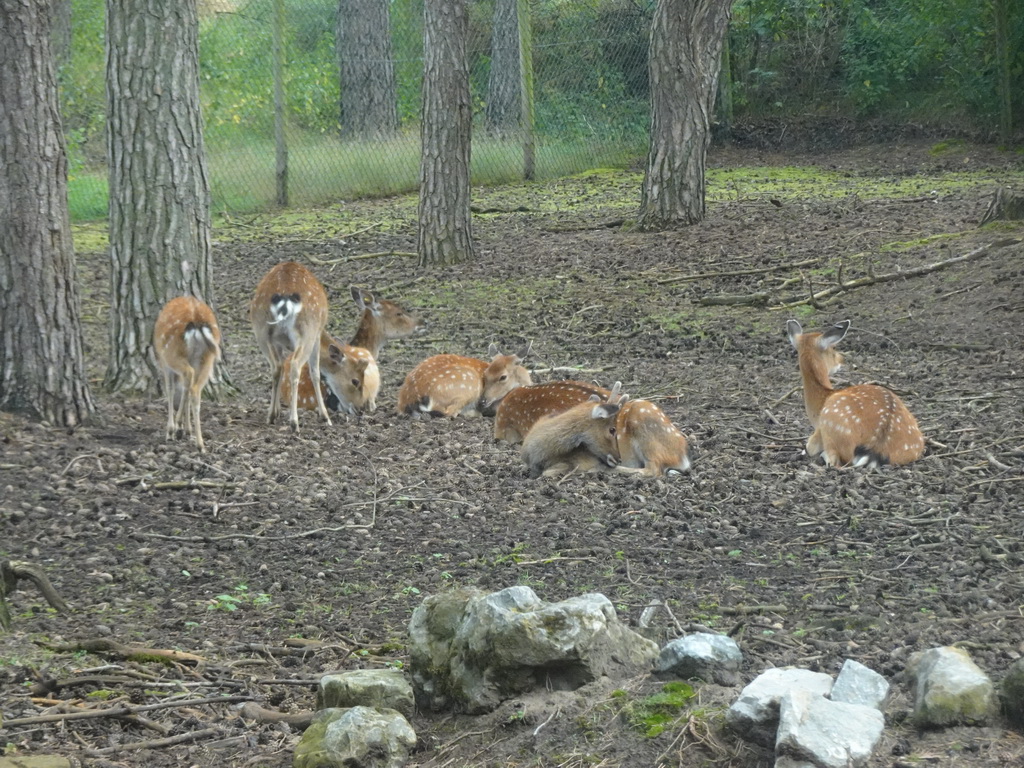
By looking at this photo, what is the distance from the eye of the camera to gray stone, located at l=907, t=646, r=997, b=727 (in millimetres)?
3406

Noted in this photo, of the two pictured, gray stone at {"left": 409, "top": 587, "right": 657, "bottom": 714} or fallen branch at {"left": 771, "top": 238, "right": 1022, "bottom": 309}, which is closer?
gray stone at {"left": 409, "top": 587, "right": 657, "bottom": 714}

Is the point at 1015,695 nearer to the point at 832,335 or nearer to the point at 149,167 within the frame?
the point at 832,335

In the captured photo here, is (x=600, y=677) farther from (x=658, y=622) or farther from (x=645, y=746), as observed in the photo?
(x=658, y=622)

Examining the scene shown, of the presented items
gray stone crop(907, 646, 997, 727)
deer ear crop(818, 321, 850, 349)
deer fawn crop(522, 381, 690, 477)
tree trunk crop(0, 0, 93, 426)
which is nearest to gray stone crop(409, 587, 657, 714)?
gray stone crop(907, 646, 997, 727)

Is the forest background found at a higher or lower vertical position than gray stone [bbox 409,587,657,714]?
higher

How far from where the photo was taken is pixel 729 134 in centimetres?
2219

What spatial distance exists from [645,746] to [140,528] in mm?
3236

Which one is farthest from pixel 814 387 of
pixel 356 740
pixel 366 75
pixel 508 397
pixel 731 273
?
pixel 366 75

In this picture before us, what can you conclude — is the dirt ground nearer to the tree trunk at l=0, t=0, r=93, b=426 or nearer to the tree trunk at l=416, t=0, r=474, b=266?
the tree trunk at l=0, t=0, r=93, b=426

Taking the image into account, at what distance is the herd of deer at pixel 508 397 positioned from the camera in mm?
6648

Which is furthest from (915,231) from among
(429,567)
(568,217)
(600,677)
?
(600,677)

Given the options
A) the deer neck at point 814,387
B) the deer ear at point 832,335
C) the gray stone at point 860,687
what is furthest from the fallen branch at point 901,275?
the gray stone at point 860,687

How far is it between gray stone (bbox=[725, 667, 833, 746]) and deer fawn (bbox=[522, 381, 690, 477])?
3304 mm

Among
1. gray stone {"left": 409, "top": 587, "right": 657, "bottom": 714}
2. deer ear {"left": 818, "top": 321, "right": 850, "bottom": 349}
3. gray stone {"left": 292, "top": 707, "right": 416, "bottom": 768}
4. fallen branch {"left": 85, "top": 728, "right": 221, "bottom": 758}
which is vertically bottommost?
fallen branch {"left": 85, "top": 728, "right": 221, "bottom": 758}
